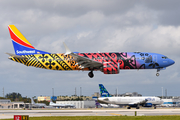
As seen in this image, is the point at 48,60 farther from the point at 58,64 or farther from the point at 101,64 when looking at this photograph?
the point at 101,64

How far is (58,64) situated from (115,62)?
45.6 feet

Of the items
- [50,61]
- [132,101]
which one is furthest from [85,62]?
[132,101]

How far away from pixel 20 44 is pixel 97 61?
2411 cm

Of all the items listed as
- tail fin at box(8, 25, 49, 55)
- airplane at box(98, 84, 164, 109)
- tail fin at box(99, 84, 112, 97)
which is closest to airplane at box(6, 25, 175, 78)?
tail fin at box(8, 25, 49, 55)

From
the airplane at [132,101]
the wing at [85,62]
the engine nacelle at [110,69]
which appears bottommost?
the airplane at [132,101]

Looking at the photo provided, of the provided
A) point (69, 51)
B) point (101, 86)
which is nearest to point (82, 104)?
point (101, 86)

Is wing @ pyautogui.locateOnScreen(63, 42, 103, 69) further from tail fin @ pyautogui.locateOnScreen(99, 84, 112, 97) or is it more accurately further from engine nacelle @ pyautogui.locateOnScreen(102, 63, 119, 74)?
tail fin @ pyautogui.locateOnScreen(99, 84, 112, 97)

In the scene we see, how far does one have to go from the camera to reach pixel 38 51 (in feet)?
229

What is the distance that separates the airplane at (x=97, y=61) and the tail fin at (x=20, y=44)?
3955 mm

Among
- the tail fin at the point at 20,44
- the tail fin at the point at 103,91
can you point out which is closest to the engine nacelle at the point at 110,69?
the tail fin at the point at 20,44

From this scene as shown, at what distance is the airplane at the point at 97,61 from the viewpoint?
Result: 61.1 m

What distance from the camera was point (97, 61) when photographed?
61.4 metres

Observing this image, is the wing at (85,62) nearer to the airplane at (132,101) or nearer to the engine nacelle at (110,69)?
the engine nacelle at (110,69)

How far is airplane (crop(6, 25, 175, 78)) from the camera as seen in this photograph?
61062 millimetres
